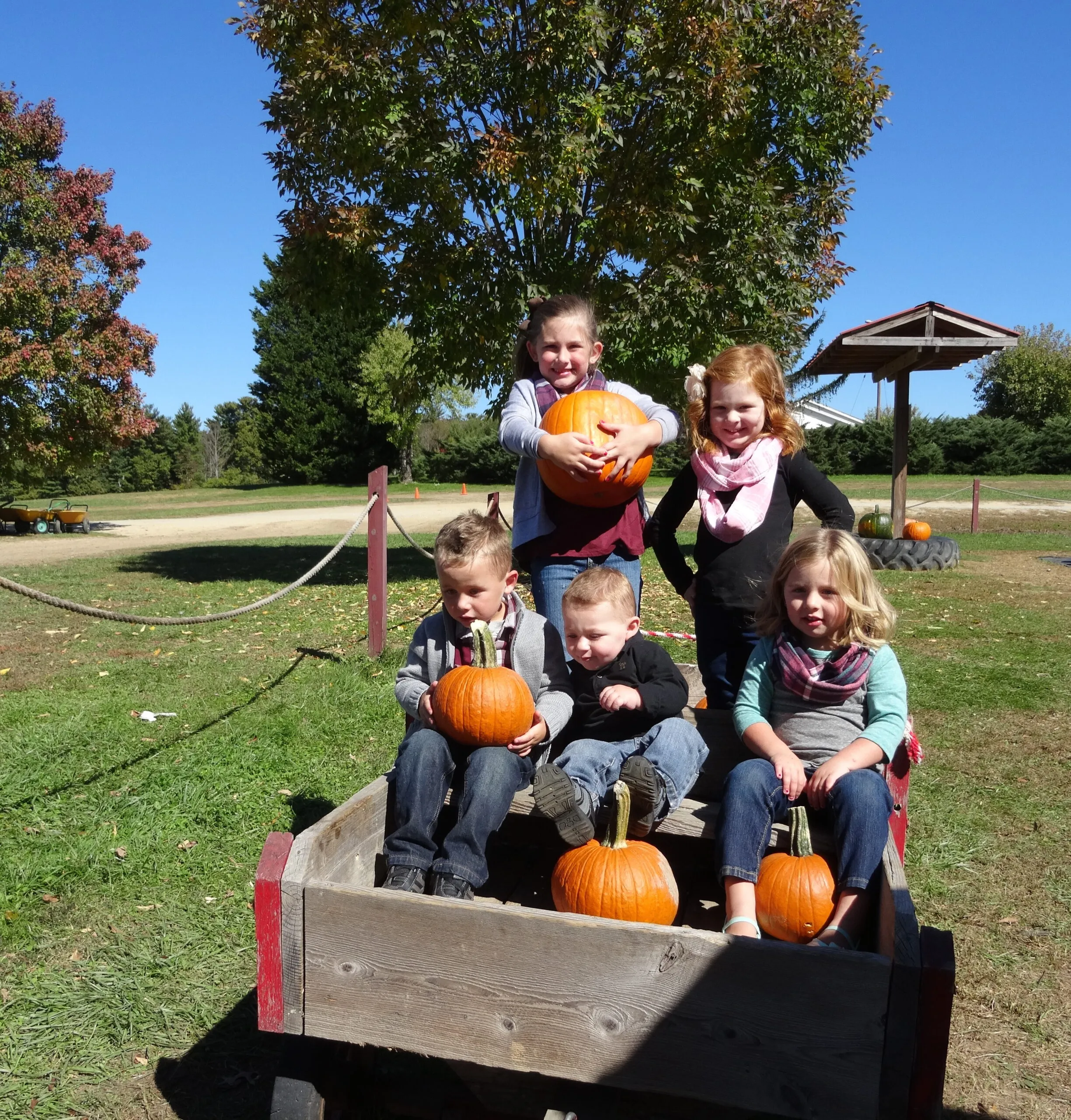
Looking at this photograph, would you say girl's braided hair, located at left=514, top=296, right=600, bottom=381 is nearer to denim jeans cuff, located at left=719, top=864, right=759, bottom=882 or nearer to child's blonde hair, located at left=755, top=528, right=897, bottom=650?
child's blonde hair, located at left=755, top=528, right=897, bottom=650

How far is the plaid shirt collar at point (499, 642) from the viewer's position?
3080 millimetres

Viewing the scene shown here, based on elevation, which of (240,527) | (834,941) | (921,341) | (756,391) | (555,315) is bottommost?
(240,527)

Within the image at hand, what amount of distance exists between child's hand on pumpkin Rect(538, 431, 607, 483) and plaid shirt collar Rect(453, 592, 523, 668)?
484 millimetres

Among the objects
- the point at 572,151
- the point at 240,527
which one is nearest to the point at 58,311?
the point at 240,527

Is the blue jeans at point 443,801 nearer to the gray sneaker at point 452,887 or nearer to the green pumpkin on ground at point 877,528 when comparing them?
the gray sneaker at point 452,887

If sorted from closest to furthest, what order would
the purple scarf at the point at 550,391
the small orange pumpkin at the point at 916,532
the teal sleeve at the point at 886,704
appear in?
the teal sleeve at the point at 886,704 → the purple scarf at the point at 550,391 → the small orange pumpkin at the point at 916,532

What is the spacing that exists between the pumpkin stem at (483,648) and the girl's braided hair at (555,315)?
120 centimetres

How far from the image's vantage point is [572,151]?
10.8m

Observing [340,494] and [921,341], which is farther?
[340,494]

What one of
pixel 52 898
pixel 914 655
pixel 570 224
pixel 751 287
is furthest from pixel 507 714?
pixel 570 224

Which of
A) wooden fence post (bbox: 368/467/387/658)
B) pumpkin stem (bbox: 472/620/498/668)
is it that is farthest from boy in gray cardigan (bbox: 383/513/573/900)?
wooden fence post (bbox: 368/467/387/658)

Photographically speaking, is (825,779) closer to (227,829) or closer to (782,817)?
(782,817)

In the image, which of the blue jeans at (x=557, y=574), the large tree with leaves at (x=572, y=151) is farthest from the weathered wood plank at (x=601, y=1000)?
the large tree with leaves at (x=572, y=151)

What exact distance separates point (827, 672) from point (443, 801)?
1.18 m
